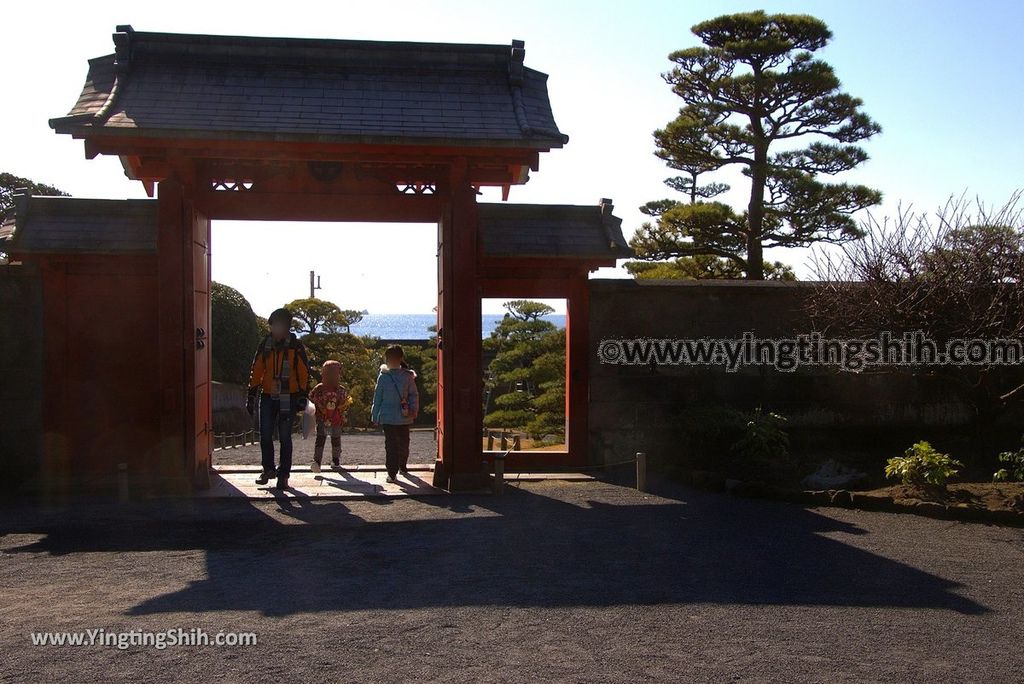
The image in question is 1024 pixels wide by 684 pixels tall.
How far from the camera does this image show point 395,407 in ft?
32.8

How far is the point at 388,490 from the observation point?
368 inches

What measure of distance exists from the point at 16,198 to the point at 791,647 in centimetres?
979

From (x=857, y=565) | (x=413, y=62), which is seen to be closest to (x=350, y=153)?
(x=413, y=62)

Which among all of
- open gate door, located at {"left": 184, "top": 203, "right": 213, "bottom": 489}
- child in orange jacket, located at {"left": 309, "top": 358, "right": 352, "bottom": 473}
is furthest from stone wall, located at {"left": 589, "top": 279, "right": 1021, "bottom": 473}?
open gate door, located at {"left": 184, "top": 203, "right": 213, "bottom": 489}

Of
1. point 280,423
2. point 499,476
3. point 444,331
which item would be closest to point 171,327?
point 280,423

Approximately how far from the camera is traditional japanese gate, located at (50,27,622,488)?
890cm

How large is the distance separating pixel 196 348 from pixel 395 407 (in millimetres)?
2172

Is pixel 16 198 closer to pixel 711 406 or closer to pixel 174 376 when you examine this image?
pixel 174 376

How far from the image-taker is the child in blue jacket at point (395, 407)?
10.0 metres

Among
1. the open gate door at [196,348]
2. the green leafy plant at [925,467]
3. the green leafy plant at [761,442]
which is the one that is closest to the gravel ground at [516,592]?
the green leafy plant at [925,467]

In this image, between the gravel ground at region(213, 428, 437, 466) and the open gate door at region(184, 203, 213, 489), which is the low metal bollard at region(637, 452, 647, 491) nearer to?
the gravel ground at region(213, 428, 437, 466)

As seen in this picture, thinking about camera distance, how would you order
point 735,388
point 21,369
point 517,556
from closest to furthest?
1. point 517,556
2. point 21,369
3. point 735,388

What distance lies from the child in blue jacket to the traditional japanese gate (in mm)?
401

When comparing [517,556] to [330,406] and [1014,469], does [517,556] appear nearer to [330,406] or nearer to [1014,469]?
[330,406]
